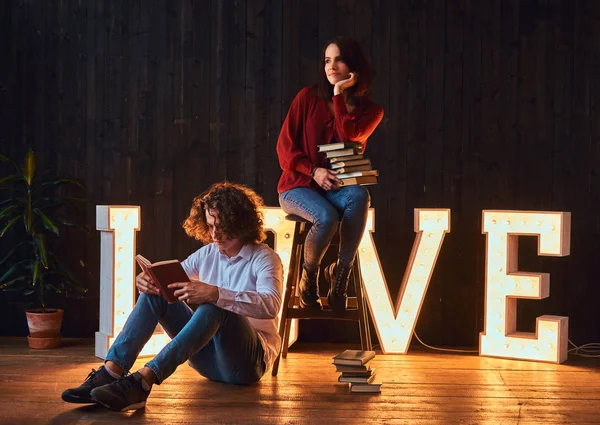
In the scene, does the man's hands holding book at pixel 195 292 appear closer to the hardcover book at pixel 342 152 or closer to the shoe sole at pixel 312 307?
the shoe sole at pixel 312 307

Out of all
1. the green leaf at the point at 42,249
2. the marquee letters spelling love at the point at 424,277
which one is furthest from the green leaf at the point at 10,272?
the marquee letters spelling love at the point at 424,277

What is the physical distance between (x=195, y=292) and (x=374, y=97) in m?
2.20

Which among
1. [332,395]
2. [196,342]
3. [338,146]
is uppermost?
[338,146]

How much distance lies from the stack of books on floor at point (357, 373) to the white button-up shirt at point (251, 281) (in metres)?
0.33

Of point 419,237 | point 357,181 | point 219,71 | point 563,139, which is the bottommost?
point 419,237

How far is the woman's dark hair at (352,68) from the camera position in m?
3.88

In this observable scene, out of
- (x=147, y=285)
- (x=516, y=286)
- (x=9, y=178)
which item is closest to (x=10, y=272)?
(x=9, y=178)

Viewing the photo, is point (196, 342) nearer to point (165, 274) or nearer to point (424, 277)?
point (165, 274)

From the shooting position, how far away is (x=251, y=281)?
3.59m

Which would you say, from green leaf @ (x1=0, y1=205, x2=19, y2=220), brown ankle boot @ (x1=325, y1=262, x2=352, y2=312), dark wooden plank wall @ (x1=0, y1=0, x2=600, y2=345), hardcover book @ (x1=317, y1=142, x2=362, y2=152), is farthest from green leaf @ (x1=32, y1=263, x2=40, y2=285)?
hardcover book @ (x1=317, y1=142, x2=362, y2=152)

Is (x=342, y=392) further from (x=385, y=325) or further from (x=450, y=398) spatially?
(x=385, y=325)

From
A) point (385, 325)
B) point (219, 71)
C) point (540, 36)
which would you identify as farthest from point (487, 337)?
point (219, 71)

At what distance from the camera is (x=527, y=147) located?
4879mm

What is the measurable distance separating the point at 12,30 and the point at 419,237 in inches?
114
